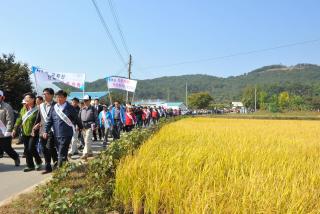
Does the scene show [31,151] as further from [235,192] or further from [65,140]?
[235,192]

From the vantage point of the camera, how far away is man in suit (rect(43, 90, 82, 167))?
24.8ft

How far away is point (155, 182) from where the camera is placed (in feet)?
14.1

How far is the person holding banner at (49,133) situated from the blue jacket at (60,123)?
164 mm

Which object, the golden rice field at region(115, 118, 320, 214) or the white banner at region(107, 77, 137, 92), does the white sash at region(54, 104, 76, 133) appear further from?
the white banner at region(107, 77, 137, 92)

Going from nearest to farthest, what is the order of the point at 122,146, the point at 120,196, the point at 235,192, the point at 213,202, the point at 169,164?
the point at 213,202 → the point at 235,192 → the point at 120,196 → the point at 169,164 → the point at 122,146

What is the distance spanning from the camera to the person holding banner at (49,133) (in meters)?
7.89

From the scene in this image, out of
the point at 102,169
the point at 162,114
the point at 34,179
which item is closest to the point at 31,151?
the point at 34,179

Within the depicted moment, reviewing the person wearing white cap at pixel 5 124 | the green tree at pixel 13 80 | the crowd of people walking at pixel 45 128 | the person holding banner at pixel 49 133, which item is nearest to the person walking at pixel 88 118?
the crowd of people walking at pixel 45 128

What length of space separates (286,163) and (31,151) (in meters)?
5.17

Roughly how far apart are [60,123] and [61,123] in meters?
0.02

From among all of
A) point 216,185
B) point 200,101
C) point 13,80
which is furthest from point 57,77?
point 200,101

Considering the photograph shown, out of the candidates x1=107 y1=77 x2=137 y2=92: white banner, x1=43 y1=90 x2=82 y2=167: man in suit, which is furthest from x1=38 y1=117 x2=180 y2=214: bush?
x1=107 y1=77 x2=137 y2=92: white banner

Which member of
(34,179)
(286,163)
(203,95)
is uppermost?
(203,95)

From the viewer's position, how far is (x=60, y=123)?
7605 mm
